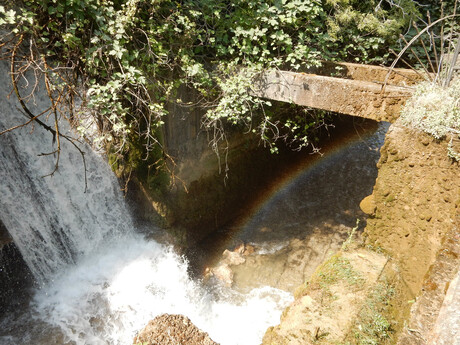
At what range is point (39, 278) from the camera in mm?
5094

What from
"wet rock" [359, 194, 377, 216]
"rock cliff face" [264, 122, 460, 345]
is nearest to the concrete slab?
"rock cliff face" [264, 122, 460, 345]

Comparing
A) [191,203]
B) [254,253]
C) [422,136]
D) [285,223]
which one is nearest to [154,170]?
[191,203]

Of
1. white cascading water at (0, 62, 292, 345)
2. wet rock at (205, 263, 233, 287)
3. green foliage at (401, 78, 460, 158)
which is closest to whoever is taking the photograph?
green foliage at (401, 78, 460, 158)

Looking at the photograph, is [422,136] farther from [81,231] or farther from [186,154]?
[81,231]

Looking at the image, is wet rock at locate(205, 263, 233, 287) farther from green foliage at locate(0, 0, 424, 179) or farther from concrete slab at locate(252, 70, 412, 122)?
concrete slab at locate(252, 70, 412, 122)

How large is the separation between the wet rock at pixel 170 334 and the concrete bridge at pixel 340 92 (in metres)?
3.13

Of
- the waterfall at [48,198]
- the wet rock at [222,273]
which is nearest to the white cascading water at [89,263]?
the waterfall at [48,198]

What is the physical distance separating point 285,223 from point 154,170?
10.2 ft

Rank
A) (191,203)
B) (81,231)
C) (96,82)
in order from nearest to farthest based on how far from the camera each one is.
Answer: (96,82)
(81,231)
(191,203)

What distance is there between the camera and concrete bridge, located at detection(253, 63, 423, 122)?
326cm

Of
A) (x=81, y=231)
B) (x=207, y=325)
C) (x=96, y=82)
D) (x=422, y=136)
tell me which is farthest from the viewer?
(x=81, y=231)

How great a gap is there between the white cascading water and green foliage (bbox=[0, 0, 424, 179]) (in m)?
0.75

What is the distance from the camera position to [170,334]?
3484 mm

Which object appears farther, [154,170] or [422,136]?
[154,170]
